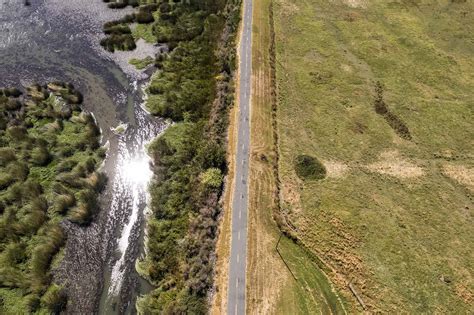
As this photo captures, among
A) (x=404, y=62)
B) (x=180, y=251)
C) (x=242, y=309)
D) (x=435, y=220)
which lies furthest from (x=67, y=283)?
(x=404, y=62)

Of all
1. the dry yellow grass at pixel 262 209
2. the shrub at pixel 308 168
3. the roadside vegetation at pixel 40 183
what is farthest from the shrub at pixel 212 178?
the roadside vegetation at pixel 40 183

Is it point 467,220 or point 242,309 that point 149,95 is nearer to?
point 242,309

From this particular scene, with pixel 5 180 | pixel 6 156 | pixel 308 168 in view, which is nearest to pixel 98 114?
pixel 6 156

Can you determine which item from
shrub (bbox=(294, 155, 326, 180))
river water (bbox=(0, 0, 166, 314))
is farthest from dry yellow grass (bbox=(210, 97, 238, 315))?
shrub (bbox=(294, 155, 326, 180))

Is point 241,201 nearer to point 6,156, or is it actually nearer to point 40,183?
point 40,183

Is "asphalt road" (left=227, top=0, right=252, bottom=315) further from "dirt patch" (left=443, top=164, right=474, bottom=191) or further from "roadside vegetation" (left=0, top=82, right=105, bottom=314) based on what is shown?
"dirt patch" (left=443, top=164, right=474, bottom=191)

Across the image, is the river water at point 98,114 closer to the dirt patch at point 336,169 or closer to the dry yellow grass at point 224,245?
the dry yellow grass at point 224,245

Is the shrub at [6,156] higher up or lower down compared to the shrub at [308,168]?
higher up
